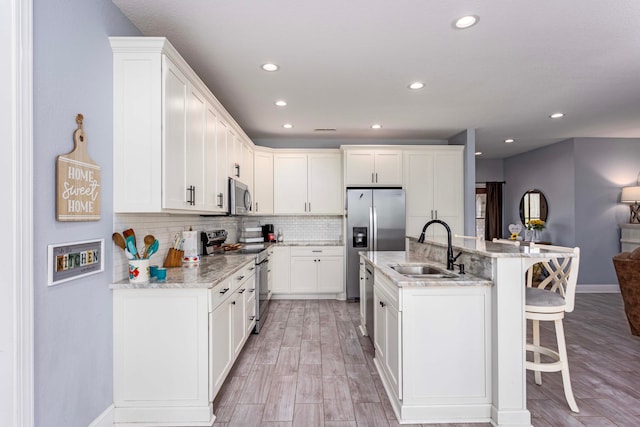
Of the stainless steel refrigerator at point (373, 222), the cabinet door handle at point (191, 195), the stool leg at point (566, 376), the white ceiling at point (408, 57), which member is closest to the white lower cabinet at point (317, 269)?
the stainless steel refrigerator at point (373, 222)

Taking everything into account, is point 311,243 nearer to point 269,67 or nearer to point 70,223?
point 269,67

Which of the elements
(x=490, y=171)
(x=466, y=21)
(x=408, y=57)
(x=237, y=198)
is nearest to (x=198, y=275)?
(x=237, y=198)

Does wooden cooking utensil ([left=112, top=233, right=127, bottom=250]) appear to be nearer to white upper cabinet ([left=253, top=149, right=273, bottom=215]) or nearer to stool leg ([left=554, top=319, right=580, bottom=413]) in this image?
stool leg ([left=554, top=319, right=580, bottom=413])

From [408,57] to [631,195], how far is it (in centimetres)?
516

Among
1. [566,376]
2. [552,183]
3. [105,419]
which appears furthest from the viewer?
[552,183]

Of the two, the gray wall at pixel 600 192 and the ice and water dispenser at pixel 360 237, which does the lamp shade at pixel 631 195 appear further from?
the ice and water dispenser at pixel 360 237

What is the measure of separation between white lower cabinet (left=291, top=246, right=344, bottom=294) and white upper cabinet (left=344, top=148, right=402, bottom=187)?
1.12 metres

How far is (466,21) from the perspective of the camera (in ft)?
7.45

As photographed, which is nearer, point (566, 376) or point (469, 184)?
point (566, 376)

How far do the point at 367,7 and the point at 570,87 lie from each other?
2681 millimetres
